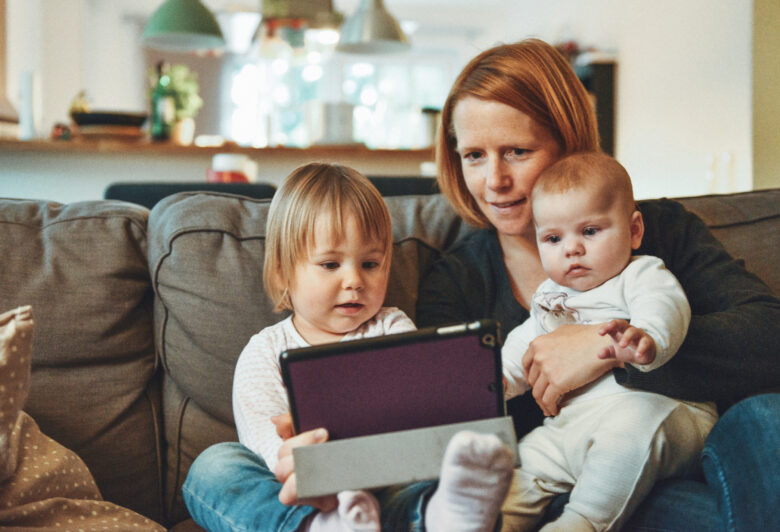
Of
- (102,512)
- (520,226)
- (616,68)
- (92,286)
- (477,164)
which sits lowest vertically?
(102,512)

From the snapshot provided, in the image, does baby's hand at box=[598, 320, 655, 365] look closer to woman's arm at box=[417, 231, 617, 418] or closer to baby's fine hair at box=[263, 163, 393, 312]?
woman's arm at box=[417, 231, 617, 418]

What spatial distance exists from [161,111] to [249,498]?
3.50 m

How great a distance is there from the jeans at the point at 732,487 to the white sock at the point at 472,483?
35 cm

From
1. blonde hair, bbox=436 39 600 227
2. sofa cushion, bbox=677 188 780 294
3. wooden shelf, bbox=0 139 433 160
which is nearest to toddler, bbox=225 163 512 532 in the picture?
blonde hair, bbox=436 39 600 227

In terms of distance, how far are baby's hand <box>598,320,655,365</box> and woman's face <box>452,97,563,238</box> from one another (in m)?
0.41

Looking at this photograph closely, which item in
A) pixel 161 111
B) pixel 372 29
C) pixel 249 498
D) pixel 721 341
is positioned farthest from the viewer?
pixel 372 29

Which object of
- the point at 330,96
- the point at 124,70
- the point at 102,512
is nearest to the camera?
the point at 102,512

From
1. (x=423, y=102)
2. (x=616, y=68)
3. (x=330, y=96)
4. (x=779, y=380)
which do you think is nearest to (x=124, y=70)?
(x=330, y=96)

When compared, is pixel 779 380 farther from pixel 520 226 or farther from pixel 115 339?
pixel 115 339

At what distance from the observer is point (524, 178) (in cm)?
137

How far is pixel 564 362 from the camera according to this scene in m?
1.15

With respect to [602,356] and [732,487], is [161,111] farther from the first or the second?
[732,487]

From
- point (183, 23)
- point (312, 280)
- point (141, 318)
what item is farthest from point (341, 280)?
point (183, 23)

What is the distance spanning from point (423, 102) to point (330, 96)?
111 centimetres
